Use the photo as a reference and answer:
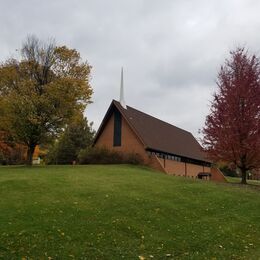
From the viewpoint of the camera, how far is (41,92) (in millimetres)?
39156

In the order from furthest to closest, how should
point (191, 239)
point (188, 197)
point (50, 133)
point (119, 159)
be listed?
point (119, 159)
point (50, 133)
point (188, 197)
point (191, 239)

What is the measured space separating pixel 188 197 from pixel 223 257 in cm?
859

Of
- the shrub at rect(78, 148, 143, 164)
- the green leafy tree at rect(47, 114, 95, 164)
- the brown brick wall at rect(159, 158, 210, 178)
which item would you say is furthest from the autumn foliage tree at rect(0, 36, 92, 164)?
the green leafy tree at rect(47, 114, 95, 164)

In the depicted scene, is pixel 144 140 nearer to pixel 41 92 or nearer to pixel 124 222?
pixel 41 92

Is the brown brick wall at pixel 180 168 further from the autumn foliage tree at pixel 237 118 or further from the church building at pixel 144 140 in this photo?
the autumn foliage tree at pixel 237 118

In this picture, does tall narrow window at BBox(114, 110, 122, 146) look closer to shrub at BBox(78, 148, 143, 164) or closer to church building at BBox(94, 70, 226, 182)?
church building at BBox(94, 70, 226, 182)

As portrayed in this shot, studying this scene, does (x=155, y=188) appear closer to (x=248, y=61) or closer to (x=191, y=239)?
(x=191, y=239)

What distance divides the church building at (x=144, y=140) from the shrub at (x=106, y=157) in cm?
84

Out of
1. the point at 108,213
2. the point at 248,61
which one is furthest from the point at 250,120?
the point at 108,213

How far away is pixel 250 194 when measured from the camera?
22.2 m

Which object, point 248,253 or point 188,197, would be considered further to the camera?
point 188,197

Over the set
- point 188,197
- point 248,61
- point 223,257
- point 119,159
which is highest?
point 248,61

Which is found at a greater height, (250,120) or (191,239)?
(250,120)

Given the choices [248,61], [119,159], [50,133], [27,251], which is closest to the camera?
[27,251]
